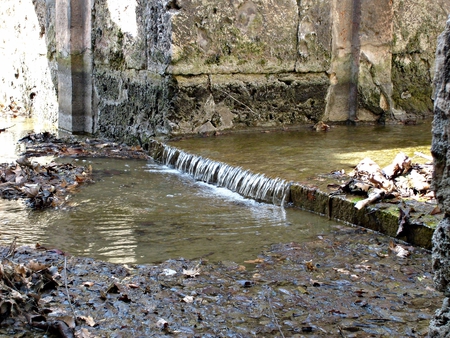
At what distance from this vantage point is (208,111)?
6863mm

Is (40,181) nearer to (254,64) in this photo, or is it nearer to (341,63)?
(254,64)

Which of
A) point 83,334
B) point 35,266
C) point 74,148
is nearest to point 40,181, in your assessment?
point 74,148

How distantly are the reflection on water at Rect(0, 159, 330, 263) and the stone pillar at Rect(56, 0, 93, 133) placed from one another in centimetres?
301

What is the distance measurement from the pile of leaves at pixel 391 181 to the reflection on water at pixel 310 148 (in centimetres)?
36

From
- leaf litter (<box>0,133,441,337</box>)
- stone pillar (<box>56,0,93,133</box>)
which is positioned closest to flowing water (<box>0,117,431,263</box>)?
leaf litter (<box>0,133,441,337</box>)

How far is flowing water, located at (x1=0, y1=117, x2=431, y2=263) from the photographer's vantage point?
3.78 m

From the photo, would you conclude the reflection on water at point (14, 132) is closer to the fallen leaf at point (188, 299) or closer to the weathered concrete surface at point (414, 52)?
the fallen leaf at point (188, 299)

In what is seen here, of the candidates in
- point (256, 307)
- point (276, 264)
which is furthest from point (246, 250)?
point (256, 307)

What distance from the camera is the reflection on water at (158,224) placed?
370 centimetres

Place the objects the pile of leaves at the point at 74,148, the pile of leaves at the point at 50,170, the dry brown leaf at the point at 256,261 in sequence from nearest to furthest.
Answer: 1. the dry brown leaf at the point at 256,261
2. the pile of leaves at the point at 50,170
3. the pile of leaves at the point at 74,148

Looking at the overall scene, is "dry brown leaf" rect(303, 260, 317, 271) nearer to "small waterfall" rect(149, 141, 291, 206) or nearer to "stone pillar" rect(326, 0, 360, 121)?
"small waterfall" rect(149, 141, 291, 206)

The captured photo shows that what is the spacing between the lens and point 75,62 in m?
8.16

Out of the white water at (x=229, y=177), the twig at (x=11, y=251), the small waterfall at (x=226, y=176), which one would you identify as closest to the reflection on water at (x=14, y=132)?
the small waterfall at (x=226, y=176)

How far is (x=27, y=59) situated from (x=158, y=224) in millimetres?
6773
